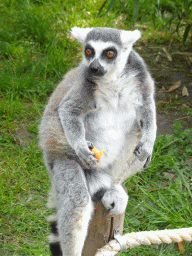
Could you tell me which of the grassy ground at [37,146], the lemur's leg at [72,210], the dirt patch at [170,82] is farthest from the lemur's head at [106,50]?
the dirt patch at [170,82]

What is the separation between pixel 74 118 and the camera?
2.54m

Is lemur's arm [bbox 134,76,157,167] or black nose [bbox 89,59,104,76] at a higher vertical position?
black nose [bbox 89,59,104,76]

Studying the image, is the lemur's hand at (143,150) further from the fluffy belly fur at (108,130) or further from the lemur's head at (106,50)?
the lemur's head at (106,50)

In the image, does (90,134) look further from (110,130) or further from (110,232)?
(110,232)

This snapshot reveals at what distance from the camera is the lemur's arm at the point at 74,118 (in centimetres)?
244

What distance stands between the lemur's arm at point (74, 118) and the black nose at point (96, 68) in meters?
0.19

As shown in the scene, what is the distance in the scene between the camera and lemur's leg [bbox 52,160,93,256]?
2.34 m

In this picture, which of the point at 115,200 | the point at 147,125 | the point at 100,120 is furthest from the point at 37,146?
the point at 115,200

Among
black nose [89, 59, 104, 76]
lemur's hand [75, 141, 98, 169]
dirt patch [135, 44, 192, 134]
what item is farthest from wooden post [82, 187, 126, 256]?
dirt patch [135, 44, 192, 134]

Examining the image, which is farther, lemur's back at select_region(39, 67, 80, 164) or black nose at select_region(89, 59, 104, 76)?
lemur's back at select_region(39, 67, 80, 164)

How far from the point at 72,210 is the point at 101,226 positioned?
0.71 ft

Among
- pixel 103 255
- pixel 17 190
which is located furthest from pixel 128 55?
pixel 17 190

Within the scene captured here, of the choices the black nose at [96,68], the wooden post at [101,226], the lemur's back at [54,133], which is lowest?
the wooden post at [101,226]

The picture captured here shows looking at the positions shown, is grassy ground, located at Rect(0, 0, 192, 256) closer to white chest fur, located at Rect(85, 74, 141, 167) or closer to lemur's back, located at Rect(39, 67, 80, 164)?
lemur's back, located at Rect(39, 67, 80, 164)
